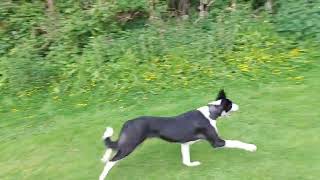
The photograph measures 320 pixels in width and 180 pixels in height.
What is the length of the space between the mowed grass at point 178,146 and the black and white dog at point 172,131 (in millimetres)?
334

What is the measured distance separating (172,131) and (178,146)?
92 cm

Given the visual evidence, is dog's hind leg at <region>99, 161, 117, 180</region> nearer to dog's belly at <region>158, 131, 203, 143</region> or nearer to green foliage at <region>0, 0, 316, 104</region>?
dog's belly at <region>158, 131, 203, 143</region>

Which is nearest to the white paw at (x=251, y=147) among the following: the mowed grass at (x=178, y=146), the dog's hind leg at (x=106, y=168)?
the mowed grass at (x=178, y=146)

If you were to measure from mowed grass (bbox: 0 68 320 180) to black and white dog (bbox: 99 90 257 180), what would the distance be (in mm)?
334

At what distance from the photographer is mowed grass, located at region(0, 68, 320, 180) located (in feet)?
19.1

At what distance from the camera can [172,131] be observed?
558 cm

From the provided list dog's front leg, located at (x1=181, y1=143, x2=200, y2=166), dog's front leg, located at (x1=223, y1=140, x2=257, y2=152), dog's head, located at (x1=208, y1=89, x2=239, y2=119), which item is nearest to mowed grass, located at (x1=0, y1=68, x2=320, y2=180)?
dog's front leg, located at (x1=181, y1=143, x2=200, y2=166)

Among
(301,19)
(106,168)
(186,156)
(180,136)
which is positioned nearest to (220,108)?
(180,136)

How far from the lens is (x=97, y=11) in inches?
395

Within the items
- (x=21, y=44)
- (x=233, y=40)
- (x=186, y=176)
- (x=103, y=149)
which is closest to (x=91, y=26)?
(x=21, y=44)

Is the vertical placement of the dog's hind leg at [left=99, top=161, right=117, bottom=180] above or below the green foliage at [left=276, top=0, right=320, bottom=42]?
below

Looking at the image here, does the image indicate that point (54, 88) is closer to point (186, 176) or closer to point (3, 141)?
point (3, 141)

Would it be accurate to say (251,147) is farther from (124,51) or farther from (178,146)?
(124,51)

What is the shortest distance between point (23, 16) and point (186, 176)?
606 centimetres
